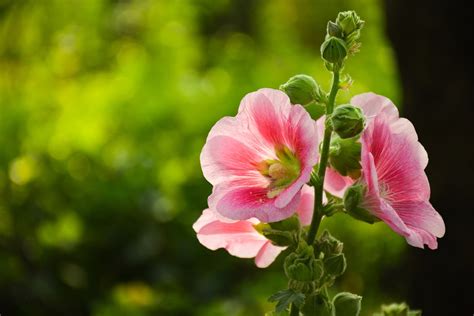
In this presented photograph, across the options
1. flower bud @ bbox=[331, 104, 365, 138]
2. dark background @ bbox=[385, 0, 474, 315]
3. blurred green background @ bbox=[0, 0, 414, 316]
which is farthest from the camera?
blurred green background @ bbox=[0, 0, 414, 316]

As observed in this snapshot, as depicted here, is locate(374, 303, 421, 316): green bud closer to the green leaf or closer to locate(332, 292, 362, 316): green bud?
locate(332, 292, 362, 316): green bud

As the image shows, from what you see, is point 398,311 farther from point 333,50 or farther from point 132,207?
point 132,207

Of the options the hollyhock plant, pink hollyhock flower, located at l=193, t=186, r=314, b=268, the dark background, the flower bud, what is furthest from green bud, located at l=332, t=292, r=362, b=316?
the dark background

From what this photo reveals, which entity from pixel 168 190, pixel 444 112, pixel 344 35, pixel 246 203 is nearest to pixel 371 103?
pixel 344 35

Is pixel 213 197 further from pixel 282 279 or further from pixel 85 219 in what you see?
pixel 85 219

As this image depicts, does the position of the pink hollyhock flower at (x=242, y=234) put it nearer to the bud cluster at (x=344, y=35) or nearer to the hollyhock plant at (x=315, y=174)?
the hollyhock plant at (x=315, y=174)

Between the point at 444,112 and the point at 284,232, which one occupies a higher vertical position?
the point at 284,232
